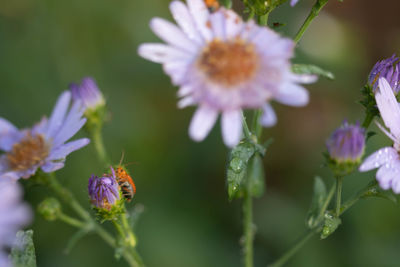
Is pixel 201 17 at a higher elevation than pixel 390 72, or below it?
higher

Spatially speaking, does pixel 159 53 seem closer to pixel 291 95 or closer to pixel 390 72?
pixel 291 95

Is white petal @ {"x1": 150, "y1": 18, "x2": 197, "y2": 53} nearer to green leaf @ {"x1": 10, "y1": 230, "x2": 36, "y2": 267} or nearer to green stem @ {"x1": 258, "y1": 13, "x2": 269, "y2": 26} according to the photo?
green stem @ {"x1": 258, "y1": 13, "x2": 269, "y2": 26}

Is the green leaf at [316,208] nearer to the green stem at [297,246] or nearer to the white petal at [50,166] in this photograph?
the green stem at [297,246]

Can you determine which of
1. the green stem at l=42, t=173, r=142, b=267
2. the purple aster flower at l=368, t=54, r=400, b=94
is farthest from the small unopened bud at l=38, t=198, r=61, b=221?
the purple aster flower at l=368, t=54, r=400, b=94

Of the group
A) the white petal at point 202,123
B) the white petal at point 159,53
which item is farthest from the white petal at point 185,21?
the white petal at point 202,123

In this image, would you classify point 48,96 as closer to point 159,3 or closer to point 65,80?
point 65,80

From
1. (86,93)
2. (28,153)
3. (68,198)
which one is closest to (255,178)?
→ (68,198)
